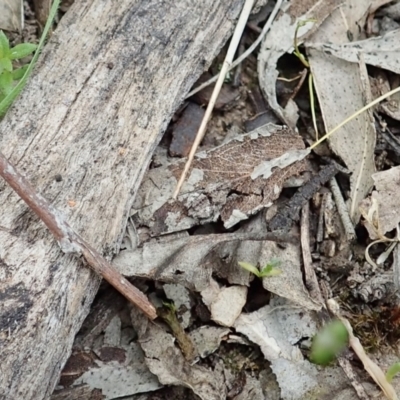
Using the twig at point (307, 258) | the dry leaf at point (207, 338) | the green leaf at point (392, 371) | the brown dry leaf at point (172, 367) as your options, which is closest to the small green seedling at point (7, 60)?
the brown dry leaf at point (172, 367)

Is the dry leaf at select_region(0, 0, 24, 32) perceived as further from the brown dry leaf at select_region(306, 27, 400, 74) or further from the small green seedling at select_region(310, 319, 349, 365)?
the small green seedling at select_region(310, 319, 349, 365)

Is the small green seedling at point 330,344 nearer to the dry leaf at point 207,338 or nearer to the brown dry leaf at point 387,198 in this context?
the dry leaf at point 207,338

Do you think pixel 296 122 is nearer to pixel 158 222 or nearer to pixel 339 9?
pixel 339 9

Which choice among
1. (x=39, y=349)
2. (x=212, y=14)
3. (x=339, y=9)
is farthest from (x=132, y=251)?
(x=339, y=9)

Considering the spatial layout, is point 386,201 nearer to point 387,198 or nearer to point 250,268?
point 387,198

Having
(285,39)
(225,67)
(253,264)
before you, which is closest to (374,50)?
(285,39)

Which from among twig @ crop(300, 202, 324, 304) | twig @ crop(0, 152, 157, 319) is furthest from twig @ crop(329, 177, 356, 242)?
twig @ crop(0, 152, 157, 319)

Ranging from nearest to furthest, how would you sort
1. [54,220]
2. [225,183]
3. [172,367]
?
[54,220]
[172,367]
[225,183]

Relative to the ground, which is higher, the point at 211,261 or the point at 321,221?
the point at 211,261

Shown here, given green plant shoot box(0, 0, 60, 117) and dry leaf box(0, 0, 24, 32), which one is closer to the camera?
green plant shoot box(0, 0, 60, 117)
